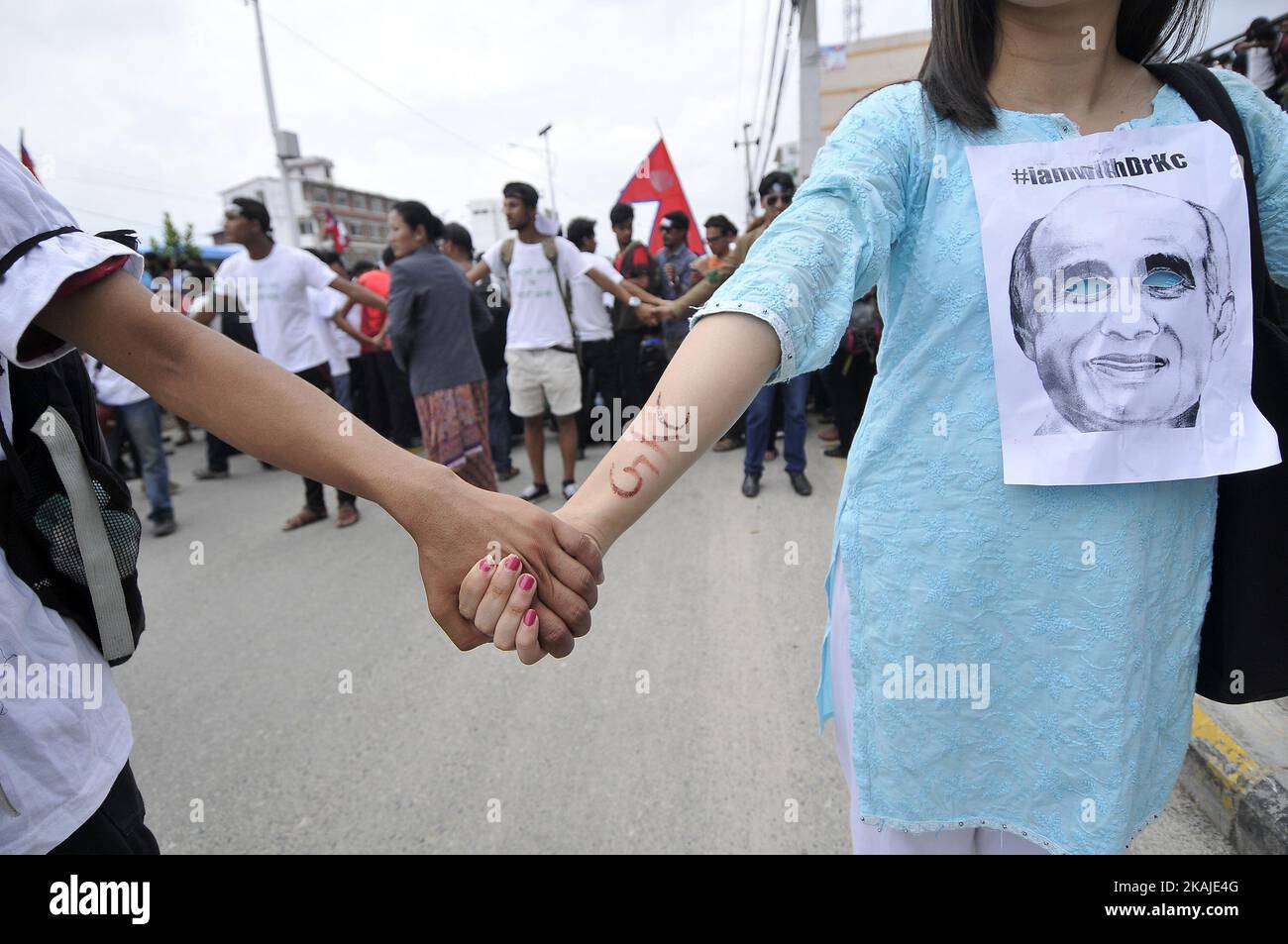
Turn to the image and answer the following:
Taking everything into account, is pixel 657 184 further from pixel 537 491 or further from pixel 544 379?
pixel 537 491

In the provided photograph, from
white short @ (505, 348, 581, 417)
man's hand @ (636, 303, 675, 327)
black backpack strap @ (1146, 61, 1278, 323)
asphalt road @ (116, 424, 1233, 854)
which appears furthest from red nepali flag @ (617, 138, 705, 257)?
black backpack strap @ (1146, 61, 1278, 323)

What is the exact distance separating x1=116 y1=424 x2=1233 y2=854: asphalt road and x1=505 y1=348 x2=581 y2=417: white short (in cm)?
126

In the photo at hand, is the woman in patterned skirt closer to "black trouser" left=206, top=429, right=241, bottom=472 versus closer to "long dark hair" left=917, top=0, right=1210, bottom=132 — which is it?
"black trouser" left=206, top=429, right=241, bottom=472

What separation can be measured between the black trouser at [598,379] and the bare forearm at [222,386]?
5.01m

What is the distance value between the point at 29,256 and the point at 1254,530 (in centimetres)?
165

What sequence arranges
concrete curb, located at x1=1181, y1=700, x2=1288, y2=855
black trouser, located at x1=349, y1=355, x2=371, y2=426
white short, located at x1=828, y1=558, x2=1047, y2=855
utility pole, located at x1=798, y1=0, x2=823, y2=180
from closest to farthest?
white short, located at x1=828, y1=558, x2=1047, y2=855 < concrete curb, located at x1=1181, y1=700, x2=1288, y2=855 < black trouser, located at x1=349, y1=355, x2=371, y2=426 < utility pole, located at x1=798, y1=0, x2=823, y2=180

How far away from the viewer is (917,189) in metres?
1.07

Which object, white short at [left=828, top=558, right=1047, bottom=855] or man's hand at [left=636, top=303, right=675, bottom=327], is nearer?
white short at [left=828, top=558, right=1047, bottom=855]

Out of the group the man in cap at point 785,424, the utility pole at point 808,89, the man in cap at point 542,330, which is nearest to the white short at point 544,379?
the man in cap at point 542,330

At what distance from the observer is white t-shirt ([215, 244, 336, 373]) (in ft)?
16.0

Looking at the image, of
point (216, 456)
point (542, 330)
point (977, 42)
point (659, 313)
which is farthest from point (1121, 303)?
point (216, 456)

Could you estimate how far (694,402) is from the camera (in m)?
0.94

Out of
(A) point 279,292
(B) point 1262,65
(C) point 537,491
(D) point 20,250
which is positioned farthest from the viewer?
(C) point 537,491

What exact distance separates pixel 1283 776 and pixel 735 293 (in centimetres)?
209
